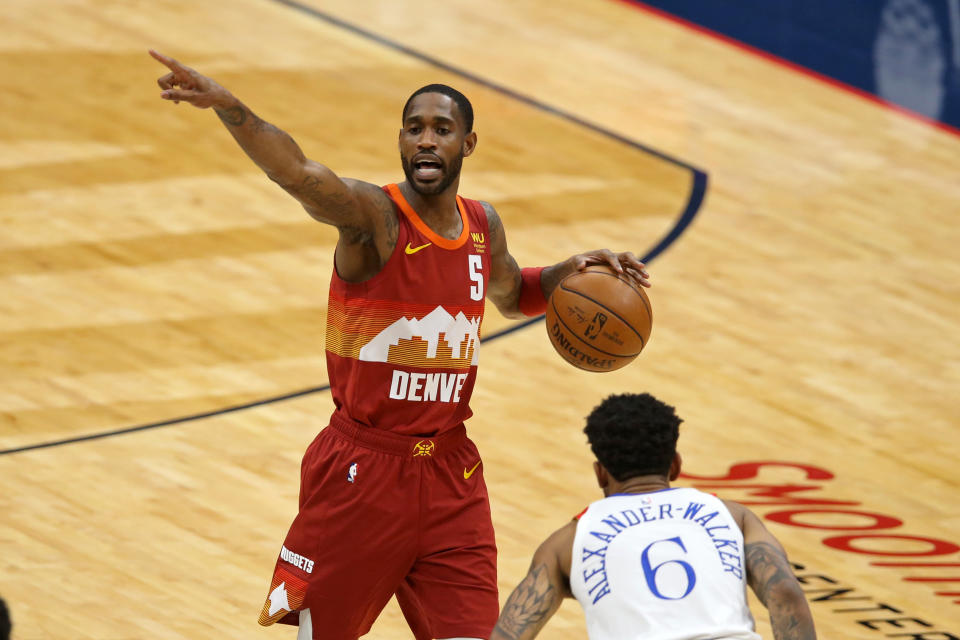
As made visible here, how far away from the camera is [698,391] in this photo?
9062mm

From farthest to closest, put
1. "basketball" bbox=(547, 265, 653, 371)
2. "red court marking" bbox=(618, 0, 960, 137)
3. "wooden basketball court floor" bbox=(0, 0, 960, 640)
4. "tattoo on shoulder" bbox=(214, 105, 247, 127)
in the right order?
1. "red court marking" bbox=(618, 0, 960, 137)
2. "wooden basketball court floor" bbox=(0, 0, 960, 640)
3. "basketball" bbox=(547, 265, 653, 371)
4. "tattoo on shoulder" bbox=(214, 105, 247, 127)

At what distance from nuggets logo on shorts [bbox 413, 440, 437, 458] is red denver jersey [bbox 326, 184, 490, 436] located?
3 centimetres

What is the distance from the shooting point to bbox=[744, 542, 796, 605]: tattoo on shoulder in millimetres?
3787

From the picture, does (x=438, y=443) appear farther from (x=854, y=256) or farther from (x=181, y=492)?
(x=854, y=256)

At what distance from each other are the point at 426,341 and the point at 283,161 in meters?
0.77

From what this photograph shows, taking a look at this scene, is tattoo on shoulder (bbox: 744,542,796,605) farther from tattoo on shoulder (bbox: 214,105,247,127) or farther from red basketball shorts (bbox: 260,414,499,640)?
tattoo on shoulder (bbox: 214,105,247,127)

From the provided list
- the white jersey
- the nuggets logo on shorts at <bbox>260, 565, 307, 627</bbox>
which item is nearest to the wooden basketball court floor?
the nuggets logo on shorts at <bbox>260, 565, 307, 627</bbox>

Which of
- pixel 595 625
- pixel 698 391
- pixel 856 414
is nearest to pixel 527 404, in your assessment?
pixel 698 391

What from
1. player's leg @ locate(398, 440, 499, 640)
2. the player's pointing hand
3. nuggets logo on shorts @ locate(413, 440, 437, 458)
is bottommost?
player's leg @ locate(398, 440, 499, 640)

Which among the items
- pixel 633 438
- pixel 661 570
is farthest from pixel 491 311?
pixel 661 570

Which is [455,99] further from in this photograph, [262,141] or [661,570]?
[661,570]

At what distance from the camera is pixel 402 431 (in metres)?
4.96

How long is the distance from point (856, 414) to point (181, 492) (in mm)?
3824

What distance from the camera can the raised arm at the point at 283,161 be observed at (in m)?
4.27
